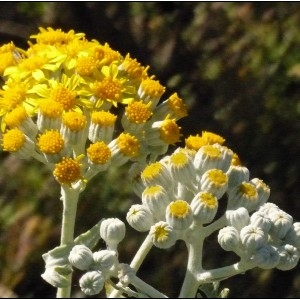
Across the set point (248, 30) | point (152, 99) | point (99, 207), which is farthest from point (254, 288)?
point (152, 99)

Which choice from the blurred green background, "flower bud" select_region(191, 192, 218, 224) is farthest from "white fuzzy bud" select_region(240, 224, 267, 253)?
the blurred green background

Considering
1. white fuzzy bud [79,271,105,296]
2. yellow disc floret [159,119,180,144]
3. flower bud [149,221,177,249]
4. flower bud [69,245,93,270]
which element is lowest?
white fuzzy bud [79,271,105,296]

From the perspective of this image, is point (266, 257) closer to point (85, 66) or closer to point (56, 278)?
point (56, 278)

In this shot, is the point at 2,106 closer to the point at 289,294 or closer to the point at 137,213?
the point at 137,213

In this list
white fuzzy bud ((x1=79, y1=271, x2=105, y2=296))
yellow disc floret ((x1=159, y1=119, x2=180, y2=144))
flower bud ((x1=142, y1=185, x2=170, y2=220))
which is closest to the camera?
white fuzzy bud ((x1=79, y1=271, x2=105, y2=296))

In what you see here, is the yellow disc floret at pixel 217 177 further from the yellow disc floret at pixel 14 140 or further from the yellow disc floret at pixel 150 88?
the yellow disc floret at pixel 14 140

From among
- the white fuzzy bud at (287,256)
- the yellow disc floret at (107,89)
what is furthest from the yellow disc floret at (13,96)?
the white fuzzy bud at (287,256)

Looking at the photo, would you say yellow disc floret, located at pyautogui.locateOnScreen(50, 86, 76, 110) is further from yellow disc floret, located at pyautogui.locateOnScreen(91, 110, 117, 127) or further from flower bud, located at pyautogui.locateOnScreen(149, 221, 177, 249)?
flower bud, located at pyautogui.locateOnScreen(149, 221, 177, 249)
